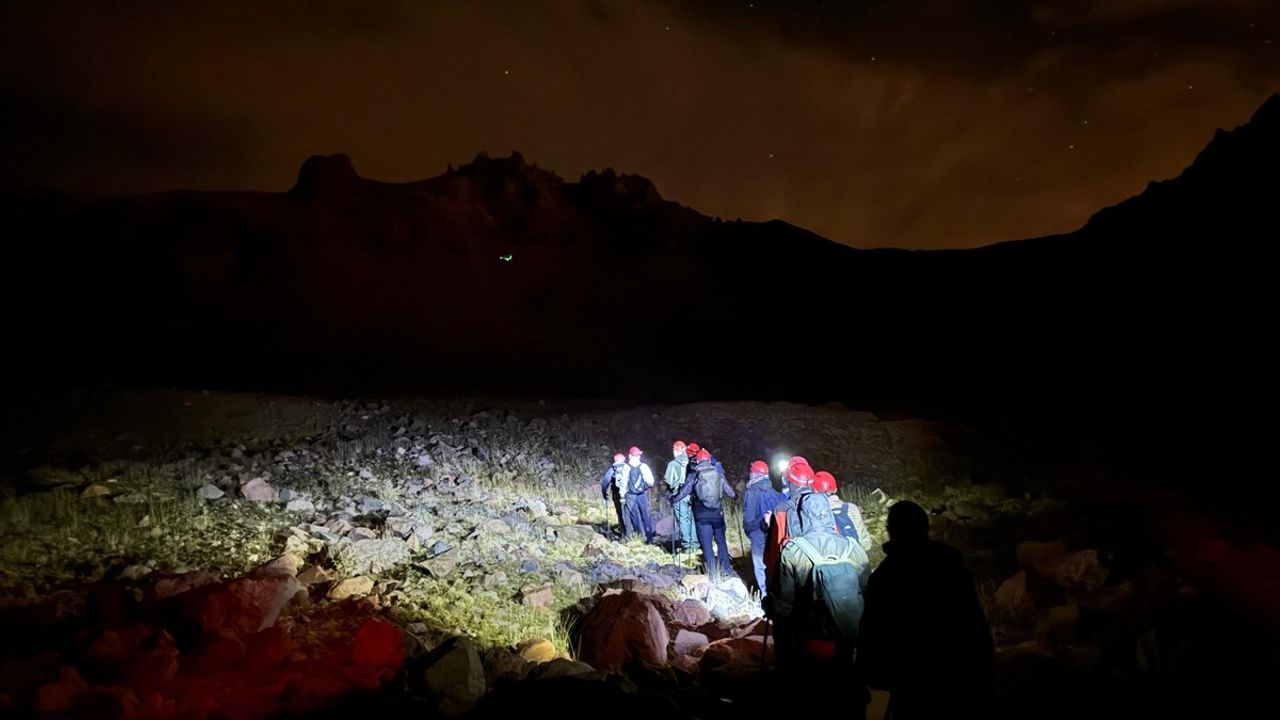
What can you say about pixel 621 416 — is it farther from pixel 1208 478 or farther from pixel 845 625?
pixel 845 625

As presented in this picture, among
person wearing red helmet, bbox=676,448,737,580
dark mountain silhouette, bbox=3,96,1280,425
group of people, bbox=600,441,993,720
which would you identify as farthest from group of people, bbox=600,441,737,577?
dark mountain silhouette, bbox=3,96,1280,425

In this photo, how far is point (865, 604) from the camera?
3578mm

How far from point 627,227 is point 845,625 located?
66016 millimetres

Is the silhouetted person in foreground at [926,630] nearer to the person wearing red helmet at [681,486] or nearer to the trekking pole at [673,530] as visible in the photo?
the person wearing red helmet at [681,486]

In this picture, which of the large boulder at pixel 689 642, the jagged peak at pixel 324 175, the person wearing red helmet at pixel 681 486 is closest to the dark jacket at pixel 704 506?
→ the person wearing red helmet at pixel 681 486

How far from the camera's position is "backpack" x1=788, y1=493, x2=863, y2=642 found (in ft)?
15.8

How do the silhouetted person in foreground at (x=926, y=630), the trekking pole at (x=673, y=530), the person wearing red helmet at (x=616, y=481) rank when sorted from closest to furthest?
the silhouetted person in foreground at (x=926, y=630)
the trekking pole at (x=673, y=530)
the person wearing red helmet at (x=616, y=481)

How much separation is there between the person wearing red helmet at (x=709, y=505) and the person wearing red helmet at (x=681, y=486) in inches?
23.5

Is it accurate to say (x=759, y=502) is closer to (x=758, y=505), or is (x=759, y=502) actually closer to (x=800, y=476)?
(x=758, y=505)

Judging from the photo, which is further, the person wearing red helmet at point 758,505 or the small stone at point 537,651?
the person wearing red helmet at point 758,505

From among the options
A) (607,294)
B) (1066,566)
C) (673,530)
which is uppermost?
(607,294)

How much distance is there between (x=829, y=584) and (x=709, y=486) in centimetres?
460

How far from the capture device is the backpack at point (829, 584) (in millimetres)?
4812

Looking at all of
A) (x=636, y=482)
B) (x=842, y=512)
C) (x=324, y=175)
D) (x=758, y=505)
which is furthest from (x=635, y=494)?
(x=324, y=175)
